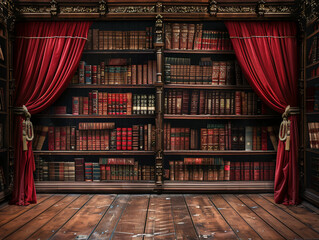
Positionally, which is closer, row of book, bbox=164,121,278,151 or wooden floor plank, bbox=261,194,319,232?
wooden floor plank, bbox=261,194,319,232

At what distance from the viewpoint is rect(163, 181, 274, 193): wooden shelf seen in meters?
3.23

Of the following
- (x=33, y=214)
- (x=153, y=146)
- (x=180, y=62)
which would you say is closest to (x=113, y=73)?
(x=180, y=62)

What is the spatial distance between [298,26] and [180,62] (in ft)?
5.07

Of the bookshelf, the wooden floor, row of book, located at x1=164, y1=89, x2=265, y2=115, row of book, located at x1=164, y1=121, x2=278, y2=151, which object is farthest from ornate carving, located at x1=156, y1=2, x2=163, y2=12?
the wooden floor

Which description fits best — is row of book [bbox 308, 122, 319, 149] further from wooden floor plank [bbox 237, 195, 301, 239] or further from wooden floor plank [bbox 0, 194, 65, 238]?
wooden floor plank [bbox 0, 194, 65, 238]

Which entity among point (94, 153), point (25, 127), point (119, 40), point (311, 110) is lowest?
point (94, 153)

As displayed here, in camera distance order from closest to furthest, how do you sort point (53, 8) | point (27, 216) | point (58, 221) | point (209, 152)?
1. point (58, 221)
2. point (27, 216)
3. point (53, 8)
4. point (209, 152)

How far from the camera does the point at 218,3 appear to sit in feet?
10.4

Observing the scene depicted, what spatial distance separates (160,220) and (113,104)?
161cm

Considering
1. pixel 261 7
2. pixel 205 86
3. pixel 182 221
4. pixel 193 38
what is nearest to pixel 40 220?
pixel 182 221

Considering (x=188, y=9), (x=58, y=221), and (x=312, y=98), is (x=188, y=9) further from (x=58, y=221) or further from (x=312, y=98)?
(x=58, y=221)

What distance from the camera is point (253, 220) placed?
2.38 m

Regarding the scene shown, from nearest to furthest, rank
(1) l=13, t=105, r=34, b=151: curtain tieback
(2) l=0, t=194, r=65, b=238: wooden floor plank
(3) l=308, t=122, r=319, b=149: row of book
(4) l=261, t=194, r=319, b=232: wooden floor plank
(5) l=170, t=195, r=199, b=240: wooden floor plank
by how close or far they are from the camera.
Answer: (5) l=170, t=195, r=199, b=240: wooden floor plank
(2) l=0, t=194, r=65, b=238: wooden floor plank
(4) l=261, t=194, r=319, b=232: wooden floor plank
(3) l=308, t=122, r=319, b=149: row of book
(1) l=13, t=105, r=34, b=151: curtain tieback

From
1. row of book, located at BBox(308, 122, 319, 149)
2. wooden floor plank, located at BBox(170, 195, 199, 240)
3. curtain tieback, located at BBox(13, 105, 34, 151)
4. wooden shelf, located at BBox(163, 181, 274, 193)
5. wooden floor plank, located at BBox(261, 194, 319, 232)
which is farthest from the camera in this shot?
wooden shelf, located at BBox(163, 181, 274, 193)
